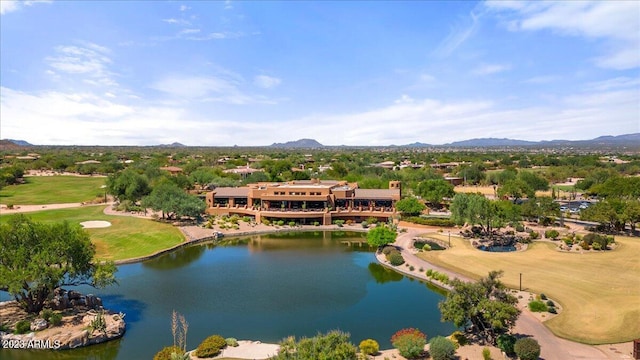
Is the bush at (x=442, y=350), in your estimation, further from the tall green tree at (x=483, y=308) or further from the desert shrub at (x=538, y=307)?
the desert shrub at (x=538, y=307)

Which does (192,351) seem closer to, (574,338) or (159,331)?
(159,331)

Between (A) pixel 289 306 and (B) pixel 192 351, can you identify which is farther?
(A) pixel 289 306

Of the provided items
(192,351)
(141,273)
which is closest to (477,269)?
(192,351)

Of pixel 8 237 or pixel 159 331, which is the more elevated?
pixel 8 237

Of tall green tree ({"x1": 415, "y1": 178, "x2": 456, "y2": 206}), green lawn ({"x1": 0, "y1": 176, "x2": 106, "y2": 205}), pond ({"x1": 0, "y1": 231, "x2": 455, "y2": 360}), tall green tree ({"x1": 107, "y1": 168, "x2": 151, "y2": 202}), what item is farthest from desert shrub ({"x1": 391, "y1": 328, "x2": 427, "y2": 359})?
green lawn ({"x1": 0, "y1": 176, "x2": 106, "y2": 205})

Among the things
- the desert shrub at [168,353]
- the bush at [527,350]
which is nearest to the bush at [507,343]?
the bush at [527,350]

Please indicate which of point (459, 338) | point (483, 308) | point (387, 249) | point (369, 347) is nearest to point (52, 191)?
point (387, 249)
